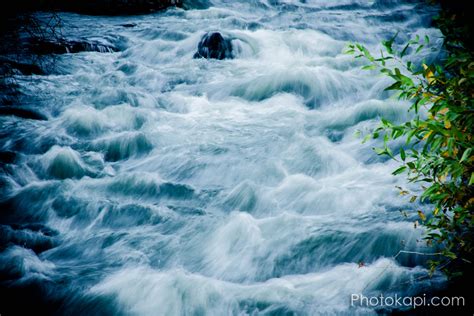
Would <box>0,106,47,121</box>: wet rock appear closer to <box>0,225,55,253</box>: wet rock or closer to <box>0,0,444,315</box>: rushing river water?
<box>0,0,444,315</box>: rushing river water

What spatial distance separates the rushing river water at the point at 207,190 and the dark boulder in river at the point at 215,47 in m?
0.30

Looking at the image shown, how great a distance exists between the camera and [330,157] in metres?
6.25

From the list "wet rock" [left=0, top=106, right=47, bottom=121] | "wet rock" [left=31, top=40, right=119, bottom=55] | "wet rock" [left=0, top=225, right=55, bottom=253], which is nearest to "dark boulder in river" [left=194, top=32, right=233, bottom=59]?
"wet rock" [left=31, top=40, right=119, bottom=55]

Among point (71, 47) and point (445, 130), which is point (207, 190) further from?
point (71, 47)

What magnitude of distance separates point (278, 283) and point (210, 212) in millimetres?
1545

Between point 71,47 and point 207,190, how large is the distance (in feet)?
26.6

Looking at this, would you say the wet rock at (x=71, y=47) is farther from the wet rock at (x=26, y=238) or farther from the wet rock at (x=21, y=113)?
the wet rock at (x=26, y=238)

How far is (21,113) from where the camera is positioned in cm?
830

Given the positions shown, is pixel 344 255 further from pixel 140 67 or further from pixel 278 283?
pixel 140 67

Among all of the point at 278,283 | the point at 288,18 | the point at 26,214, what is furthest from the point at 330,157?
the point at 288,18

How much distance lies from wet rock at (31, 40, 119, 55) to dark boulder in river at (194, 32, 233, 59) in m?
2.68

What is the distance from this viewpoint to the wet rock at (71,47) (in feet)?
37.5

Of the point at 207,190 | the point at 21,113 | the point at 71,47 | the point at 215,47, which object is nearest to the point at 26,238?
the point at 207,190

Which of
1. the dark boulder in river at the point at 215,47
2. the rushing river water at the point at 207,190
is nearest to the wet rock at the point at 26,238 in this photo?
the rushing river water at the point at 207,190
